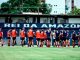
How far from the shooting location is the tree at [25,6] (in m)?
76.1

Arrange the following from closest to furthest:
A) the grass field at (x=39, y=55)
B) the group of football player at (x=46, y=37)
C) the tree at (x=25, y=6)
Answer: the grass field at (x=39, y=55) → the group of football player at (x=46, y=37) → the tree at (x=25, y=6)

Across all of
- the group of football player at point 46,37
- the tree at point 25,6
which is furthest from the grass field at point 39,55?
the tree at point 25,6

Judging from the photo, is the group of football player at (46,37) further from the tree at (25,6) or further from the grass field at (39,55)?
the tree at (25,6)

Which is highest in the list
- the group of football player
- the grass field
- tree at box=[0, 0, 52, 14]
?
the grass field

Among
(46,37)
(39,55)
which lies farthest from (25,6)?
(39,55)

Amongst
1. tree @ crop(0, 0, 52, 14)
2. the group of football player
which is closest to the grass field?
the group of football player

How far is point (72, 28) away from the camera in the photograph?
46125 mm

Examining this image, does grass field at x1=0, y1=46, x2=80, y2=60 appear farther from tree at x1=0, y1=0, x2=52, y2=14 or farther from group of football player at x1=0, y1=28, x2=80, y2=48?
tree at x1=0, y1=0, x2=52, y2=14

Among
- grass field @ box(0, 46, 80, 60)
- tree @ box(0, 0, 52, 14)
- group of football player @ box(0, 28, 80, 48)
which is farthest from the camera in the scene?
tree @ box(0, 0, 52, 14)

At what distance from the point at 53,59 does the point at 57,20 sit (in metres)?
32.7

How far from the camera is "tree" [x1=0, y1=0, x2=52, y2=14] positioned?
76062mm

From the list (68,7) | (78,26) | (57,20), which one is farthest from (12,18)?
(68,7)

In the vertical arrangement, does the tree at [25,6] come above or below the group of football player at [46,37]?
below

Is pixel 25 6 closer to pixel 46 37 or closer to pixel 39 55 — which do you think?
pixel 46 37
